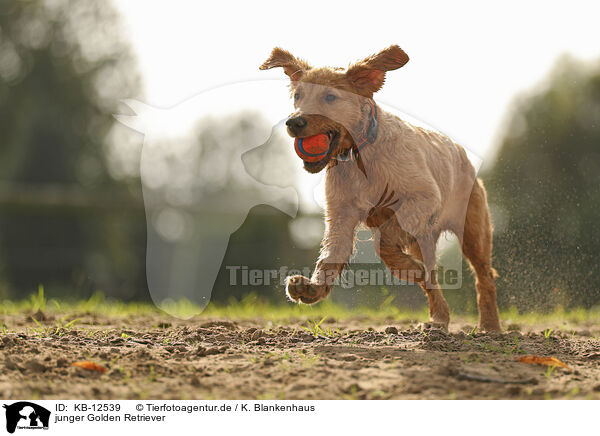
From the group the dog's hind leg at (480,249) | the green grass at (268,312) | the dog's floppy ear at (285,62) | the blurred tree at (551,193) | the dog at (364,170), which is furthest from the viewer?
the blurred tree at (551,193)

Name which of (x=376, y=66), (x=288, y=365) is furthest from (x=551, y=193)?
(x=288, y=365)

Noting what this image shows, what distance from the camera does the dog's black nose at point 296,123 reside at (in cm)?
412

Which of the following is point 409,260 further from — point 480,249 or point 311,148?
point 480,249

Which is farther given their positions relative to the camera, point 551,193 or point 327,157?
point 551,193

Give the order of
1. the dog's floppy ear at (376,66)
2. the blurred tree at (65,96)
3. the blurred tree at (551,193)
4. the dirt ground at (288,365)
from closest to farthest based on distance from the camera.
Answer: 1. the dirt ground at (288,365)
2. the dog's floppy ear at (376,66)
3. the blurred tree at (551,193)
4. the blurred tree at (65,96)

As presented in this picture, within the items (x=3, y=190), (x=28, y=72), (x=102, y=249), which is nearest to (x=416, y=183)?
(x=3, y=190)

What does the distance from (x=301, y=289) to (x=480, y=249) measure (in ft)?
7.97

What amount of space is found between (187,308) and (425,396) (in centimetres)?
416

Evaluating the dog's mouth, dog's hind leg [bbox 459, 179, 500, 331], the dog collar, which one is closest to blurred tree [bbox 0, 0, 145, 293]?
dog's hind leg [bbox 459, 179, 500, 331]

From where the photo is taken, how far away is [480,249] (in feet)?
18.8

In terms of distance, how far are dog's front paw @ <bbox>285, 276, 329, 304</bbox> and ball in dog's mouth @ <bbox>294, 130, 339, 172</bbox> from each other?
0.83 meters

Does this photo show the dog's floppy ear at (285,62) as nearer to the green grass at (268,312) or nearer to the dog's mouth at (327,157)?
the dog's mouth at (327,157)

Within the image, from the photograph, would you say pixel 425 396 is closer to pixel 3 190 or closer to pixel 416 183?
pixel 416 183

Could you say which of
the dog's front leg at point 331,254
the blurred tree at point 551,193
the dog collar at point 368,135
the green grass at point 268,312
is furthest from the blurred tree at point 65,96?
the dog collar at point 368,135
